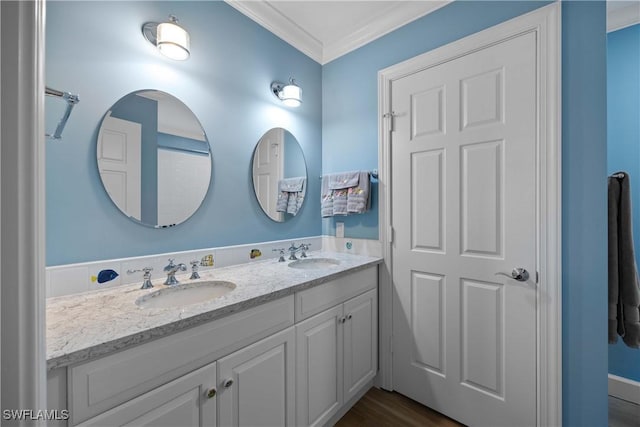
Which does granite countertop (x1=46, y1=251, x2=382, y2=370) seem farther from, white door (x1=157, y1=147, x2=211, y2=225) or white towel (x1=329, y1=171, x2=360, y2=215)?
white towel (x1=329, y1=171, x2=360, y2=215)

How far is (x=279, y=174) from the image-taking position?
1.99 metres

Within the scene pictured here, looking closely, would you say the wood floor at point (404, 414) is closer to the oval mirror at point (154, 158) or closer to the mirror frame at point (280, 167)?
the mirror frame at point (280, 167)

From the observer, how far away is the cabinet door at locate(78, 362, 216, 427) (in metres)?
0.77

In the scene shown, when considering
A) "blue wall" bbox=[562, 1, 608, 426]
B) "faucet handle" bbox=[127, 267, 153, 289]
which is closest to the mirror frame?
"faucet handle" bbox=[127, 267, 153, 289]

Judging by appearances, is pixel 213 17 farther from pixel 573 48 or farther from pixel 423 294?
pixel 423 294

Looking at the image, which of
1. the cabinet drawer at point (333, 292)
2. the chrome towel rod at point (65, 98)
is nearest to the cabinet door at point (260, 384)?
the cabinet drawer at point (333, 292)

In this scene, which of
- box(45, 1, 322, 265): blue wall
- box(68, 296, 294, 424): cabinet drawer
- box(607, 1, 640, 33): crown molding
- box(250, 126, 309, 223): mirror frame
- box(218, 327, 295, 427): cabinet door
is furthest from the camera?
box(250, 126, 309, 223): mirror frame

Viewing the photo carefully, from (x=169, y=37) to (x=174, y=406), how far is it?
5.08 feet

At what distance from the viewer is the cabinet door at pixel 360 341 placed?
63.0 inches

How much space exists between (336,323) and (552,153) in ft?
4.57

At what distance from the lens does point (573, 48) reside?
50.0 inches

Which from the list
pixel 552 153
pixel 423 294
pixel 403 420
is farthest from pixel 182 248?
pixel 552 153

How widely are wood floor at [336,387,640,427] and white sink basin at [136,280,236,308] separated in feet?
3.52

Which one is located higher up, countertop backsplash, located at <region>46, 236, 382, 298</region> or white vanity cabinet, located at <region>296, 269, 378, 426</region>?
countertop backsplash, located at <region>46, 236, 382, 298</region>
